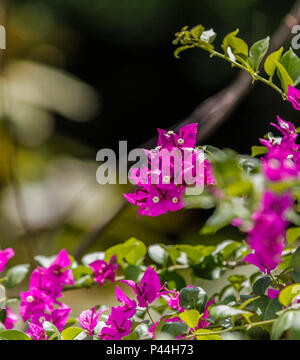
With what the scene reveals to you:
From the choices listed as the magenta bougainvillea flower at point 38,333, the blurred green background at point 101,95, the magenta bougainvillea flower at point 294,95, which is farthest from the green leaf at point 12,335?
the blurred green background at point 101,95

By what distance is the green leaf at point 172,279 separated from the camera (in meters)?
0.66

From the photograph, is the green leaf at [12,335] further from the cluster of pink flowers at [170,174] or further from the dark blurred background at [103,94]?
the dark blurred background at [103,94]

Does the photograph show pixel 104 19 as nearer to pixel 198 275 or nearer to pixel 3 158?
pixel 3 158

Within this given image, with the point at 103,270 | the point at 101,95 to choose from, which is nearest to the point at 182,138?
the point at 103,270

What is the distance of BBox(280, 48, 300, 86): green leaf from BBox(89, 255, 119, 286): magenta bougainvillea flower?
0.32 meters

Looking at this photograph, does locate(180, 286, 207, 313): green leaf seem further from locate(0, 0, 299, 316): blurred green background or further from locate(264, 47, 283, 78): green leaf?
locate(0, 0, 299, 316): blurred green background

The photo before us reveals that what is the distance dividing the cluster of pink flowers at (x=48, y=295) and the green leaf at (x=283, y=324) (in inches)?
11.6

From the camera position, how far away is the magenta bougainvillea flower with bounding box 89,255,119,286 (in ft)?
2.31

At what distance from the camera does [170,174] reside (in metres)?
0.48

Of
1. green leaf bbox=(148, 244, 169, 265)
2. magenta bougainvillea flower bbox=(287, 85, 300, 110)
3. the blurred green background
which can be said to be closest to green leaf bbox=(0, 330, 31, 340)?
green leaf bbox=(148, 244, 169, 265)

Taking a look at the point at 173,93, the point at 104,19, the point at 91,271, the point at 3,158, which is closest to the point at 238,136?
the point at 173,93

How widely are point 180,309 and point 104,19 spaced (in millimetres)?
2659

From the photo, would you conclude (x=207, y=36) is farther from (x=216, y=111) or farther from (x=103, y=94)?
(x=103, y=94)

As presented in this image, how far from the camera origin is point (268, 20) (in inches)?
106
